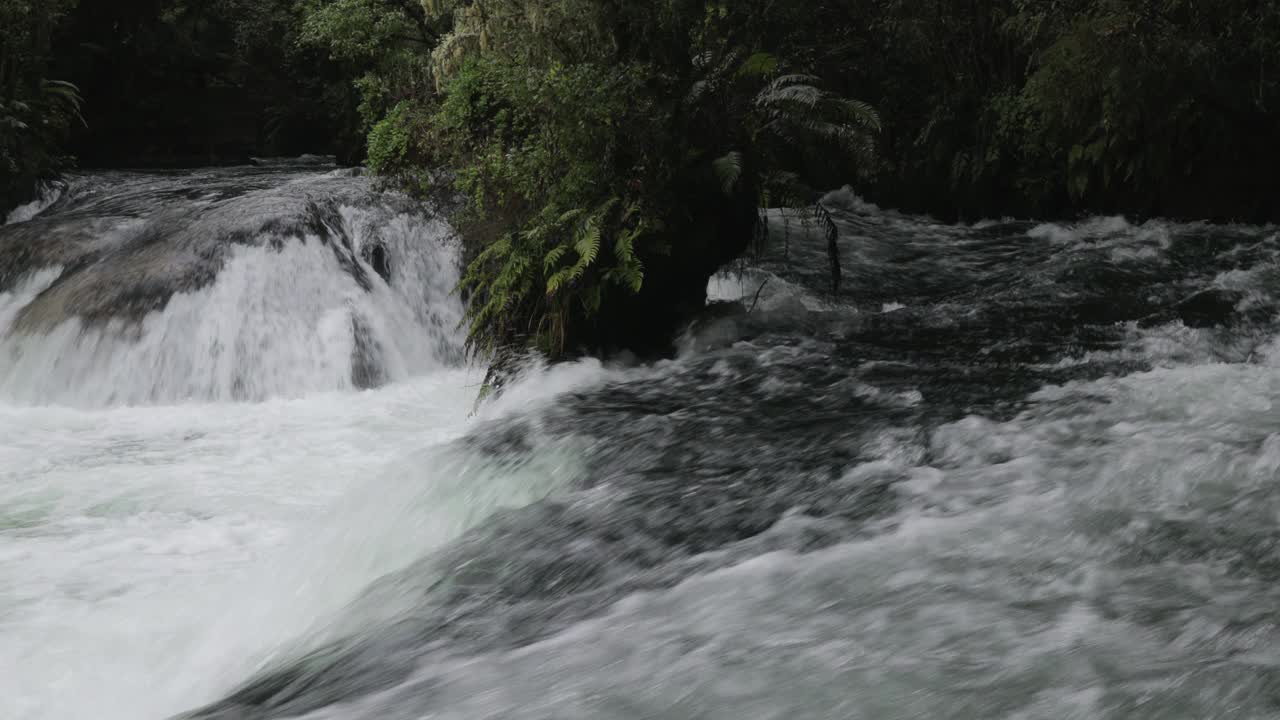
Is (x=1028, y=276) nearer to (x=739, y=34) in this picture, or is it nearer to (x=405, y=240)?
(x=739, y=34)

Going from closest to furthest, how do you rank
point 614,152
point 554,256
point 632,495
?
point 632,495 → point 554,256 → point 614,152

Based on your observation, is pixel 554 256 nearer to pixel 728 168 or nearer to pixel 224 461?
pixel 728 168

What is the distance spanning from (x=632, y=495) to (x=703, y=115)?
11.9 ft

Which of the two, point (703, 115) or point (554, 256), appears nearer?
point (554, 256)

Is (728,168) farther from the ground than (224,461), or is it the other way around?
(728,168)

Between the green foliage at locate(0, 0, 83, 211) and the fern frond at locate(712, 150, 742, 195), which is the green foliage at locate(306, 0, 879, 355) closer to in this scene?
the fern frond at locate(712, 150, 742, 195)

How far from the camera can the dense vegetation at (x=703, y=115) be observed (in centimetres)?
745

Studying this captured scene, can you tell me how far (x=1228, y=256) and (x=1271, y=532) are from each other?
22.5 ft

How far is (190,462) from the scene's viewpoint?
691 centimetres

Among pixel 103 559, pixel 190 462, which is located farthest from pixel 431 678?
pixel 190 462

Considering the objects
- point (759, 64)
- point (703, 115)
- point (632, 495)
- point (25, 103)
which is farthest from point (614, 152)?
point (25, 103)

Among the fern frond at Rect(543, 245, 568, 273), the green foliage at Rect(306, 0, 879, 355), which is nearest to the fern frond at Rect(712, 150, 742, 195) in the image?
the green foliage at Rect(306, 0, 879, 355)

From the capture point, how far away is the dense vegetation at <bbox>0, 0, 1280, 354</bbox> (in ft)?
24.4

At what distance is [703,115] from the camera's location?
7633mm
